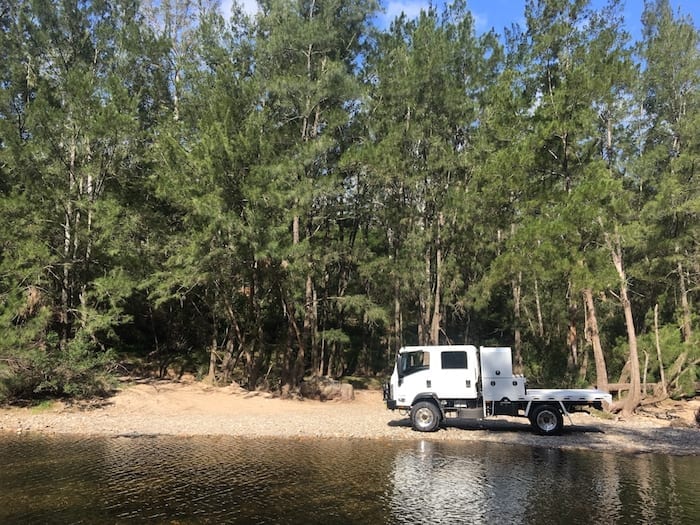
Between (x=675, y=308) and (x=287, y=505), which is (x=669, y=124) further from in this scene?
(x=287, y=505)

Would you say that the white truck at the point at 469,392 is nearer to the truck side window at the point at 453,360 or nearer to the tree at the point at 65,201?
the truck side window at the point at 453,360

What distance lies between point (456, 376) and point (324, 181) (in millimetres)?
10811

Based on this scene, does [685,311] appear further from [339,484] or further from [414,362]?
[339,484]

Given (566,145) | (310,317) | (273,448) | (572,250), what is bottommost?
(273,448)

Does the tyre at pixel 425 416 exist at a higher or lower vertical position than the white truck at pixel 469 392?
lower

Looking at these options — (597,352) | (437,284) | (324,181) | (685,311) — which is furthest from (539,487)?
(685,311)

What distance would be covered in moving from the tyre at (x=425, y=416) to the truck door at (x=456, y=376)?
0.42 m

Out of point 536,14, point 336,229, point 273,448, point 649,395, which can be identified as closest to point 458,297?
point 336,229

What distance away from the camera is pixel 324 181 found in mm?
22266

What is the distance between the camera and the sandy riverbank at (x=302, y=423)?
14062 mm

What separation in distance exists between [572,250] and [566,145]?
4367mm

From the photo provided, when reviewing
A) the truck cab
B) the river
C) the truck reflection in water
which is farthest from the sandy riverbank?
the truck reflection in water

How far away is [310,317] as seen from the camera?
25.1 metres

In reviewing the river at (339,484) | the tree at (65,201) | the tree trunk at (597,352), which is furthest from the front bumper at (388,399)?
the tree at (65,201)
